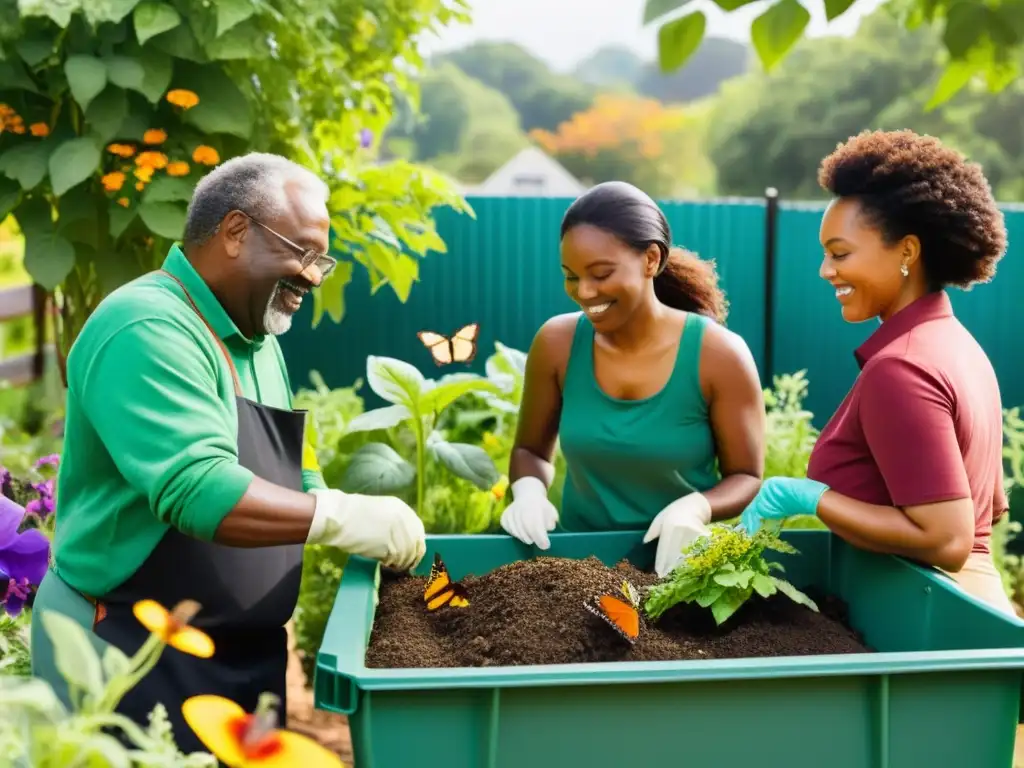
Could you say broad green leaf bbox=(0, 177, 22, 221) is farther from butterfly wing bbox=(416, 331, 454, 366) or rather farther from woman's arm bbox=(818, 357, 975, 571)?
woman's arm bbox=(818, 357, 975, 571)

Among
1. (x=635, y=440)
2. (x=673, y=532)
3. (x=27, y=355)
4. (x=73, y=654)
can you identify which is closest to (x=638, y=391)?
(x=635, y=440)

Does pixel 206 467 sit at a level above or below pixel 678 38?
below

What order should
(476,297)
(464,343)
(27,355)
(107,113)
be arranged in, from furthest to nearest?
(27,355), (476,297), (107,113), (464,343)

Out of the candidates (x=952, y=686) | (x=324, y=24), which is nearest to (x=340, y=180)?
(x=324, y=24)

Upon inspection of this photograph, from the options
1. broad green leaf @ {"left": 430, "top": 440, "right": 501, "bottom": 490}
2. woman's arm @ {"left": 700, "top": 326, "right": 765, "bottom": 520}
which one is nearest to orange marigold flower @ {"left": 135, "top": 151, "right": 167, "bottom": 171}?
broad green leaf @ {"left": 430, "top": 440, "right": 501, "bottom": 490}

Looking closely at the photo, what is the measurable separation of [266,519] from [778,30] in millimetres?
905

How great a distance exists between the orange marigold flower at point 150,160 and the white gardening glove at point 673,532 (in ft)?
6.63

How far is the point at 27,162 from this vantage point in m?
3.26

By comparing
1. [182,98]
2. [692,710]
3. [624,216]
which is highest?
[182,98]

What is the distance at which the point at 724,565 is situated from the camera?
5.57 ft

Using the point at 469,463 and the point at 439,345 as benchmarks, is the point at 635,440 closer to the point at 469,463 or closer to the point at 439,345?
the point at 439,345

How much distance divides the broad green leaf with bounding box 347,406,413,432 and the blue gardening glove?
1204 mm

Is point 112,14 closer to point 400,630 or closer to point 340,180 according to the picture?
point 340,180

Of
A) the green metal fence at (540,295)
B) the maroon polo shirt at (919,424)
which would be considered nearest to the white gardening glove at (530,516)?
the maroon polo shirt at (919,424)
